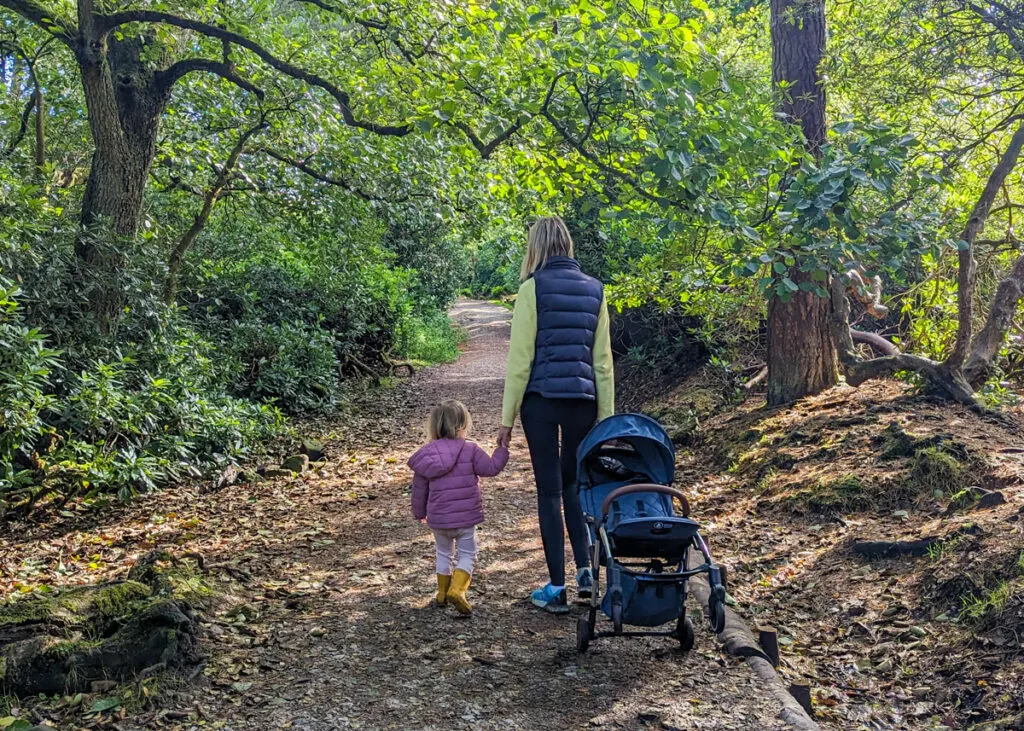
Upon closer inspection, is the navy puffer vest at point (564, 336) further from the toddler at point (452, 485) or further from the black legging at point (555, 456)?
the toddler at point (452, 485)

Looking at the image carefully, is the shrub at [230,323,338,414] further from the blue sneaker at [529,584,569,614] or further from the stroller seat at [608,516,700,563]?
the stroller seat at [608,516,700,563]

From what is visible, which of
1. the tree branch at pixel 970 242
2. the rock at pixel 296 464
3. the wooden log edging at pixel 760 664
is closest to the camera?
the wooden log edging at pixel 760 664

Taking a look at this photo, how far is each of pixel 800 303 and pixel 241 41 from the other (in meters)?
6.61

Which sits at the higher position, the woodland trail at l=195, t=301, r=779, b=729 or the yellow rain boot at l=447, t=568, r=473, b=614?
the yellow rain boot at l=447, t=568, r=473, b=614

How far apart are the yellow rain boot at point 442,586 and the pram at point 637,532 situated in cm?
109

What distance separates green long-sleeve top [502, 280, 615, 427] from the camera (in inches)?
178

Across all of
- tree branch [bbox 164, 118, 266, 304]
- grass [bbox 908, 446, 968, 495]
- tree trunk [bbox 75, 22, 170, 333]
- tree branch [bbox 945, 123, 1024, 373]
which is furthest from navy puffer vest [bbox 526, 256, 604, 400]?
tree branch [bbox 164, 118, 266, 304]

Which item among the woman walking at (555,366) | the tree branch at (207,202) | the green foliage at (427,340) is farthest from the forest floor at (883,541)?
the green foliage at (427,340)

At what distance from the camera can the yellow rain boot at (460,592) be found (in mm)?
4785

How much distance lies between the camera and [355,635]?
4.63 metres

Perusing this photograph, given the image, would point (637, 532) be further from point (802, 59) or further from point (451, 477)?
point (802, 59)

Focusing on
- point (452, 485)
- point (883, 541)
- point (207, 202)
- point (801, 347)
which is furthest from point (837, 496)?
point (207, 202)

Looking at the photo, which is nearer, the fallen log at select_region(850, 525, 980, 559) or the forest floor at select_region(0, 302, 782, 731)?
the forest floor at select_region(0, 302, 782, 731)

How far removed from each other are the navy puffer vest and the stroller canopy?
1.08 feet
